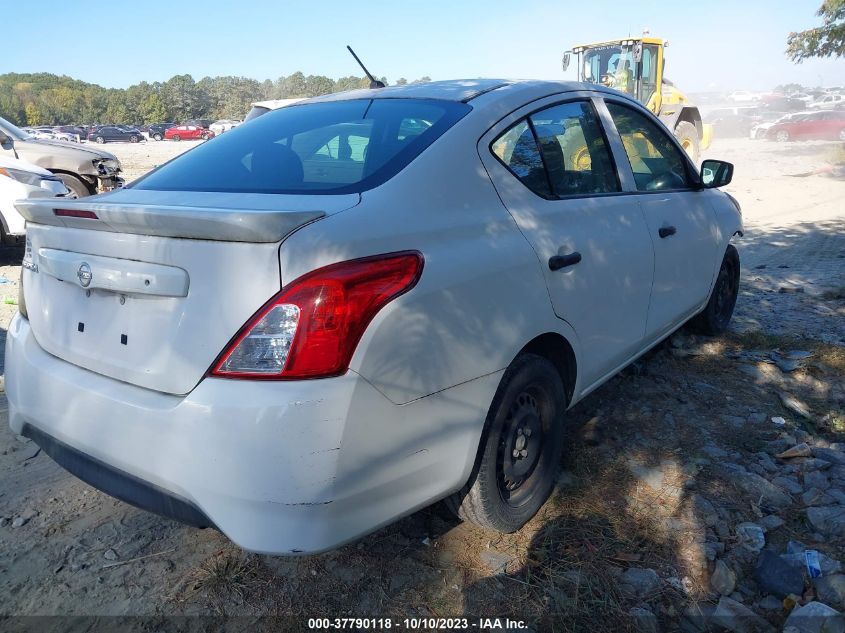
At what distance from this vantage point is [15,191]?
23.2 feet

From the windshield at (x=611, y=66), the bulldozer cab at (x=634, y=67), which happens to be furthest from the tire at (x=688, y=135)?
the windshield at (x=611, y=66)

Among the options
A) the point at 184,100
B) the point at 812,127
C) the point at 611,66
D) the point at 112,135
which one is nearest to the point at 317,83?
the point at 184,100

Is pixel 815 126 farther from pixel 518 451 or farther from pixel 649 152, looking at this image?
pixel 518 451

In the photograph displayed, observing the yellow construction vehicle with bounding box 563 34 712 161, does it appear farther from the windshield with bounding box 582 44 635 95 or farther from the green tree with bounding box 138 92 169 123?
the green tree with bounding box 138 92 169 123

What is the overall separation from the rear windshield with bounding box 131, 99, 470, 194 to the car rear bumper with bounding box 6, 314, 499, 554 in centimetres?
74

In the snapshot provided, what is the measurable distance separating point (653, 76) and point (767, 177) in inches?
194

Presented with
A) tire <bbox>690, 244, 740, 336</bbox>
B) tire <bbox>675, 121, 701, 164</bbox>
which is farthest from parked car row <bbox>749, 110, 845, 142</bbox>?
tire <bbox>690, 244, 740, 336</bbox>

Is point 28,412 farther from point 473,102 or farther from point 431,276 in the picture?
point 473,102

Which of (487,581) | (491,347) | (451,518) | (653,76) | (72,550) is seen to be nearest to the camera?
(491,347)

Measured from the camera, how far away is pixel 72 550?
8.11 ft

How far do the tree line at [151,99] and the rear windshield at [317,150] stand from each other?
8236 centimetres

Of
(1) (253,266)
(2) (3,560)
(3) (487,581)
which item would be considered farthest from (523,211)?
(2) (3,560)

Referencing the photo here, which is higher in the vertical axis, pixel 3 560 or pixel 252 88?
pixel 252 88

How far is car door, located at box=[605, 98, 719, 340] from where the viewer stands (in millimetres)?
3314
